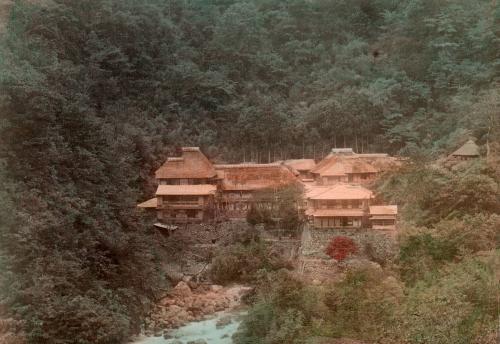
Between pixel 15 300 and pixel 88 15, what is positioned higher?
pixel 88 15

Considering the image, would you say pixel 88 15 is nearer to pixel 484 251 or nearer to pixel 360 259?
pixel 360 259

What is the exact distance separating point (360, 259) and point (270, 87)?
292cm

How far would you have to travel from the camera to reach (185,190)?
315 inches

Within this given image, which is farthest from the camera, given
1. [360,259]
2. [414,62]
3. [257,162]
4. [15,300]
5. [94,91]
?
[94,91]

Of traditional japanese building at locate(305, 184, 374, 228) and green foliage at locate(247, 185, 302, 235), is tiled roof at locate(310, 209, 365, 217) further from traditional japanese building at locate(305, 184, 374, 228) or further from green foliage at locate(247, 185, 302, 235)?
green foliage at locate(247, 185, 302, 235)

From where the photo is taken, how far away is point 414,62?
28.4 ft

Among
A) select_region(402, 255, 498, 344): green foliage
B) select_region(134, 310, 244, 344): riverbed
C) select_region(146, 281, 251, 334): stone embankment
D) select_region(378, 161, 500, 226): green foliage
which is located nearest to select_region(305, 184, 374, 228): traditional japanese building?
select_region(378, 161, 500, 226): green foliage

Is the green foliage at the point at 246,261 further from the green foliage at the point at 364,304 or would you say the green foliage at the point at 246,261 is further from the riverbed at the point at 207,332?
the green foliage at the point at 364,304

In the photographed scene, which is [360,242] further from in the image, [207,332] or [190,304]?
[190,304]

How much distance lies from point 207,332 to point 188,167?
7.30 feet

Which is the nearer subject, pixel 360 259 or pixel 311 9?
pixel 360 259

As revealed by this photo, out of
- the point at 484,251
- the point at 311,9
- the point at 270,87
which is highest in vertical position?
the point at 311,9

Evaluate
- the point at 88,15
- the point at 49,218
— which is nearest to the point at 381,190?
the point at 49,218

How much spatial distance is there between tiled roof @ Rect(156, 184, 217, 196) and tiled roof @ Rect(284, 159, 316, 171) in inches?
43.1
